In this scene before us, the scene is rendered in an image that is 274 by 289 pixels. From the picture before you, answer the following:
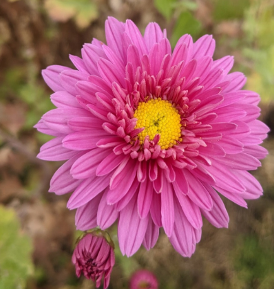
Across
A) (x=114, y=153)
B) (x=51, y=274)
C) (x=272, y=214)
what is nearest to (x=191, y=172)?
(x=114, y=153)

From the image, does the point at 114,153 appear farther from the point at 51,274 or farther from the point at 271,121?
the point at 271,121

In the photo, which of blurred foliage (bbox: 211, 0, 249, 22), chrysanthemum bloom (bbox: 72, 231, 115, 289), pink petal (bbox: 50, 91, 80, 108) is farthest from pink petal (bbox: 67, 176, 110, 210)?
blurred foliage (bbox: 211, 0, 249, 22)

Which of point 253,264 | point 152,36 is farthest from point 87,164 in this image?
point 253,264

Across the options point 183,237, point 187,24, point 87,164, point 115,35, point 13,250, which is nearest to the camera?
point 87,164

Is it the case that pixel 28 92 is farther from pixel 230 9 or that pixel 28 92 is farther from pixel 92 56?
pixel 230 9

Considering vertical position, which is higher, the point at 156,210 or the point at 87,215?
the point at 156,210

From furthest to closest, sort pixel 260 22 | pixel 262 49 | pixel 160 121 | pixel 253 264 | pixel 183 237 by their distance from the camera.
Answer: pixel 253 264 < pixel 262 49 < pixel 260 22 < pixel 160 121 < pixel 183 237

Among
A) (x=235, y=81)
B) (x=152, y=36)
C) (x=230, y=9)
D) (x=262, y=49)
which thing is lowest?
(x=235, y=81)
